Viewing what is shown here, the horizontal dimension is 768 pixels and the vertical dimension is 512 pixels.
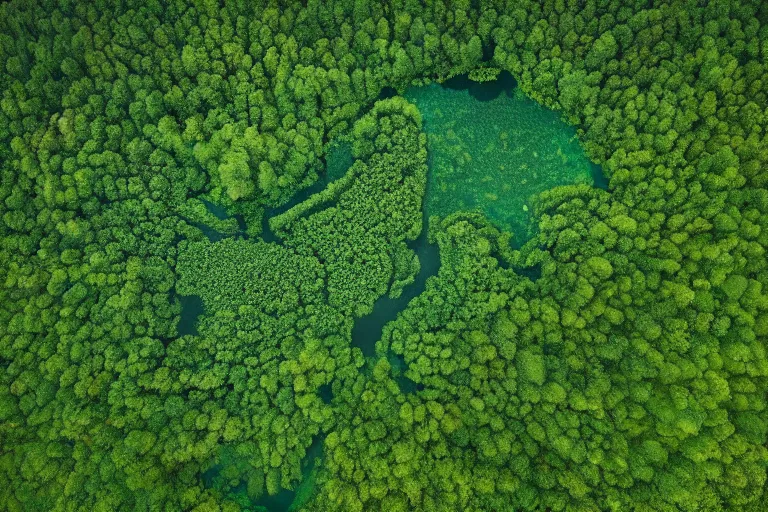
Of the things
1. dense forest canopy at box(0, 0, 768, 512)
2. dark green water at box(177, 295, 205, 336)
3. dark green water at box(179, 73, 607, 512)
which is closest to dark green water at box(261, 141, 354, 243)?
dark green water at box(179, 73, 607, 512)

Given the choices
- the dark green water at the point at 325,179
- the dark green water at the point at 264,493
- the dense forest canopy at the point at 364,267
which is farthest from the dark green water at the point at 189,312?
the dark green water at the point at 264,493

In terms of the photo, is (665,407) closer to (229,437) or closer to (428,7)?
(229,437)

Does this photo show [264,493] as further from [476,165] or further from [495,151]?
[495,151]

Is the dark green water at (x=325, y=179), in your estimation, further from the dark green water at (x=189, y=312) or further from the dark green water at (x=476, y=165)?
the dark green water at (x=189, y=312)

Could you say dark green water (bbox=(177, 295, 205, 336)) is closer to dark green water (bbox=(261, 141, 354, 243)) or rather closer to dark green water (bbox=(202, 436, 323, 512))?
dark green water (bbox=(261, 141, 354, 243))

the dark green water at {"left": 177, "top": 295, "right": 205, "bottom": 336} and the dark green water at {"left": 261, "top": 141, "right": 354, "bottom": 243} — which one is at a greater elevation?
the dark green water at {"left": 261, "top": 141, "right": 354, "bottom": 243}

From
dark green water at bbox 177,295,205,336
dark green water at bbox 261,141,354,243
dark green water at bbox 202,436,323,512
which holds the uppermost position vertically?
dark green water at bbox 261,141,354,243

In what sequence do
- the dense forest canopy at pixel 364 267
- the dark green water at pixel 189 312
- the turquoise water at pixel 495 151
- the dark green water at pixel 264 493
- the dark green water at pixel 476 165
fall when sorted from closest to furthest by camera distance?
the dense forest canopy at pixel 364 267
the dark green water at pixel 264 493
the dark green water at pixel 189 312
the dark green water at pixel 476 165
the turquoise water at pixel 495 151
